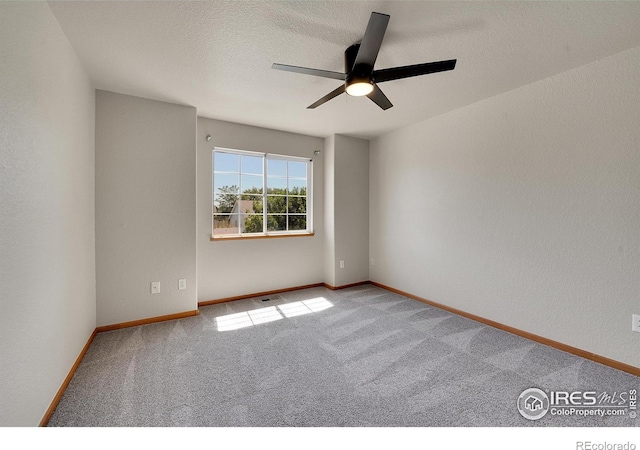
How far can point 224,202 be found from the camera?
3.63 metres

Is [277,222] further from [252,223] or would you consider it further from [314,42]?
[314,42]

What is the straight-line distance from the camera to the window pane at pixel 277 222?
398 cm

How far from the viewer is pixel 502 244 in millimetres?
2738

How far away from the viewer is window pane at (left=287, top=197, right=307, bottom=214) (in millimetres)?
4137

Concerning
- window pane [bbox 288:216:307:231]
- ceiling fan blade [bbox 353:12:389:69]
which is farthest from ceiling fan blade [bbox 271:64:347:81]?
window pane [bbox 288:216:307:231]

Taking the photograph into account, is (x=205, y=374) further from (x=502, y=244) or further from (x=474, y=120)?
(x=474, y=120)

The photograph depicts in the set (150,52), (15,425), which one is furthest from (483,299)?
(150,52)

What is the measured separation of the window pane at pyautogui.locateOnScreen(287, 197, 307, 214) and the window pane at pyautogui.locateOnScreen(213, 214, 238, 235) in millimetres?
840

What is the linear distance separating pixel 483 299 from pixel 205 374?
280 cm

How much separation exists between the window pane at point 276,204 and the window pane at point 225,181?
510mm

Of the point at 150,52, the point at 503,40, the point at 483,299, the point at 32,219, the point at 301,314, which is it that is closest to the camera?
the point at 32,219

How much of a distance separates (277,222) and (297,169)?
0.90 metres

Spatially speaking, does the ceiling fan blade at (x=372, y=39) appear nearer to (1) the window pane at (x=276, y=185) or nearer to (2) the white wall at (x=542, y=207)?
(2) the white wall at (x=542, y=207)

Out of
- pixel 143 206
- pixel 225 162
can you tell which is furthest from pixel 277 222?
pixel 143 206
